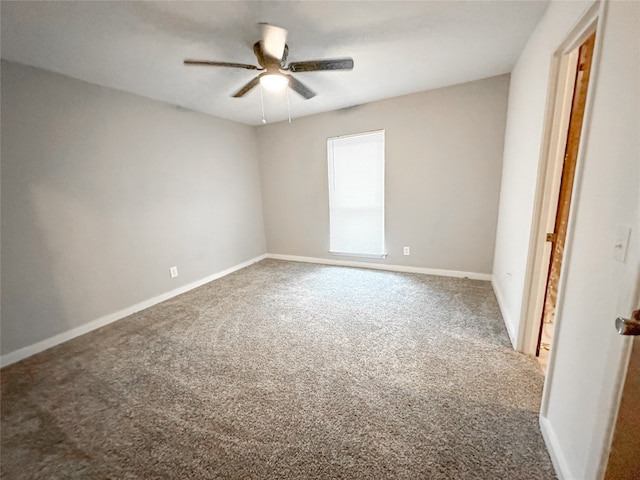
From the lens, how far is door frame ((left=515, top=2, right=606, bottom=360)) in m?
1.24

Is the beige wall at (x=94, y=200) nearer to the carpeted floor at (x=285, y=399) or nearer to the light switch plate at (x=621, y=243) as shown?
the carpeted floor at (x=285, y=399)

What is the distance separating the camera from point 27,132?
2039 millimetres

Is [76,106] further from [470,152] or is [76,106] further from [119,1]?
[470,152]

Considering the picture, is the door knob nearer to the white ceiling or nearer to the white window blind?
the white ceiling

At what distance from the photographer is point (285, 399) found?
1558 mm

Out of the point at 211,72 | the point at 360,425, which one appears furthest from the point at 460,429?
the point at 211,72

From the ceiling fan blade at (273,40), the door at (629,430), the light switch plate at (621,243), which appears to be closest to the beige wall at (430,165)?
the ceiling fan blade at (273,40)

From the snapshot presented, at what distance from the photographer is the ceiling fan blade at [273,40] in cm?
151

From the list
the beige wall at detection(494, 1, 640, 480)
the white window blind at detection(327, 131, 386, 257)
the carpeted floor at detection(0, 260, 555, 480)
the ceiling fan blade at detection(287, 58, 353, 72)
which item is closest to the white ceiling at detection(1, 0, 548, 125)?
the ceiling fan blade at detection(287, 58, 353, 72)

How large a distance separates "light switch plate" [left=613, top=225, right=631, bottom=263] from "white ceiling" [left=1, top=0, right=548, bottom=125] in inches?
63.4

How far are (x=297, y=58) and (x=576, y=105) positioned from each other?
6.64 feet

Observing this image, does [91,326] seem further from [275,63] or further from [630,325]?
[630,325]

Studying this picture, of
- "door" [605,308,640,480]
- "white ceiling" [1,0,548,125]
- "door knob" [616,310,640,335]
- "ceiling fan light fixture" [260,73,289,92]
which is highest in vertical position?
"white ceiling" [1,0,548,125]

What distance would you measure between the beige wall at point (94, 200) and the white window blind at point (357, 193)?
1.70 metres
